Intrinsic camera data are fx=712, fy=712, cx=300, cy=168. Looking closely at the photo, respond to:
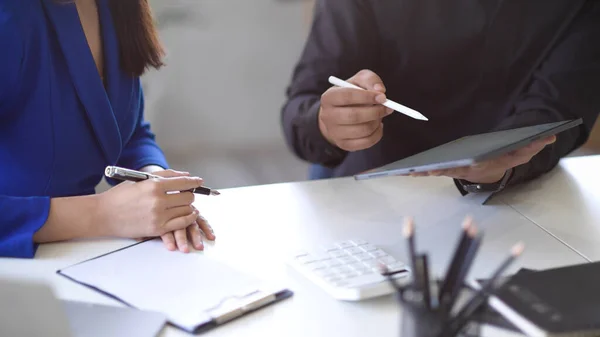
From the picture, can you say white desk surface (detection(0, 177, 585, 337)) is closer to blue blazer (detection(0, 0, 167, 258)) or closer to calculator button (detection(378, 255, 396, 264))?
calculator button (detection(378, 255, 396, 264))

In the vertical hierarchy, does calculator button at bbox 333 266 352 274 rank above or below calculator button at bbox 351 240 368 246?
above

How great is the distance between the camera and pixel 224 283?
2.87 ft

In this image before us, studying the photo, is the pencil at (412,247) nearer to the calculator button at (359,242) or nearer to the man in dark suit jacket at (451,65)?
the calculator button at (359,242)

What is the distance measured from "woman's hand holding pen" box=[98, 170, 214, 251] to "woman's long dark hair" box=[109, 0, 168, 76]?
1.03ft

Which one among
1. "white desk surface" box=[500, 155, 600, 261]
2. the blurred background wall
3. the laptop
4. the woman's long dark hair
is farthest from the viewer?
the blurred background wall

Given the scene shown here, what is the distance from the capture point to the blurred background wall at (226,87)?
257cm

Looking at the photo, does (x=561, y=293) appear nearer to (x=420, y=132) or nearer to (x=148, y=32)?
(x=420, y=132)

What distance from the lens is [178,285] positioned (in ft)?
2.85

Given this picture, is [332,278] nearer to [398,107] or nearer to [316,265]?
[316,265]

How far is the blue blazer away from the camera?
1057 millimetres

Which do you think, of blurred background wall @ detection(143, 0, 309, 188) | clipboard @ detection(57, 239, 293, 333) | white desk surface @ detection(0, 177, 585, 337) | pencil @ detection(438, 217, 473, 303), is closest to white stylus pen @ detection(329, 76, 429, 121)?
white desk surface @ detection(0, 177, 585, 337)

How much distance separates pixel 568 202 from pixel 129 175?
697 millimetres

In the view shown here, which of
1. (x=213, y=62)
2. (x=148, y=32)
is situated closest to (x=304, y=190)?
(x=148, y=32)

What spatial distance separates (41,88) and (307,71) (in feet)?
1.73
